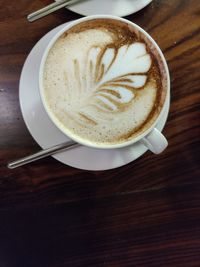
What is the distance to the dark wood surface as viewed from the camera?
2.76ft

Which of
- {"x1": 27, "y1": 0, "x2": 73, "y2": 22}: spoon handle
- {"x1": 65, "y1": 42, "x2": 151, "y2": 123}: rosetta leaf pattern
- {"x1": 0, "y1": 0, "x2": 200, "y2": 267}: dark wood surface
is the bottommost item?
{"x1": 0, "y1": 0, "x2": 200, "y2": 267}: dark wood surface

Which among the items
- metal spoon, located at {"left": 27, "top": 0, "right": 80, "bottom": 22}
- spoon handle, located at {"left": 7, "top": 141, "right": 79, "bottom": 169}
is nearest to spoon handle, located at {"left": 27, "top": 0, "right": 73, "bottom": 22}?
metal spoon, located at {"left": 27, "top": 0, "right": 80, "bottom": 22}

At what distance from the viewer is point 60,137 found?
2.69 ft

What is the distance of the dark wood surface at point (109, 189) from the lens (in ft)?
2.76

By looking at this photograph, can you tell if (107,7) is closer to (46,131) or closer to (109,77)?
(109,77)

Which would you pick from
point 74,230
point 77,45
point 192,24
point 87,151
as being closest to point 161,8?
point 192,24

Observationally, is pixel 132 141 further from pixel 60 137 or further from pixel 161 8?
pixel 161 8

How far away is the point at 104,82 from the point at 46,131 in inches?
6.0

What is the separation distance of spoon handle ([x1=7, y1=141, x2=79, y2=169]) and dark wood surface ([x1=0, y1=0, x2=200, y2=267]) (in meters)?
0.02

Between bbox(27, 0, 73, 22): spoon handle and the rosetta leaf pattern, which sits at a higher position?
bbox(27, 0, 73, 22): spoon handle

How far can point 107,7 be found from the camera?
82 cm

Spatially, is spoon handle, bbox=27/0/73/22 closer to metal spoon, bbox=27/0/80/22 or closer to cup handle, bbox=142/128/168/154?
metal spoon, bbox=27/0/80/22

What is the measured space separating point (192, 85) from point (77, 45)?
266 millimetres

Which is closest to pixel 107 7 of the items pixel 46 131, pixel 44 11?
pixel 44 11
